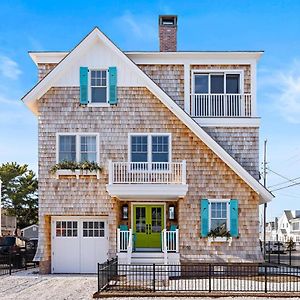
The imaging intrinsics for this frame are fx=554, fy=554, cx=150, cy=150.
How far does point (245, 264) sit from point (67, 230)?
23.3 feet

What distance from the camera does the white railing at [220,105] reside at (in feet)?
73.7

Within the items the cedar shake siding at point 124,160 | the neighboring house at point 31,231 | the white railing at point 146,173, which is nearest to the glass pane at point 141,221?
the cedar shake siding at point 124,160

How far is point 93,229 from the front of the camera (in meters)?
22.2

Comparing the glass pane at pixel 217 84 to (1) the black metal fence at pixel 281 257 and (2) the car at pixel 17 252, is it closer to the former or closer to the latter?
(1) the black metal fence at pixel 281 257

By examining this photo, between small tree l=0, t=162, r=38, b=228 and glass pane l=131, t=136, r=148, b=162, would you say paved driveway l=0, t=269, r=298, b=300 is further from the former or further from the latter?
small tree l=0, t=162, r=38, b=228

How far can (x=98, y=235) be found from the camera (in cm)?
2214

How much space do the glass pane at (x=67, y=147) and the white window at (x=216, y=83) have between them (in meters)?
5.43

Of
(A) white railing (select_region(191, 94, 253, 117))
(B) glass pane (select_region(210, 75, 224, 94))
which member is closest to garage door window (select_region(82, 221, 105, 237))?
(A) white railing (select_region(191, 94, 253, 117))

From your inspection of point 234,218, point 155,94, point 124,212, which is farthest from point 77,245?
point 155,94

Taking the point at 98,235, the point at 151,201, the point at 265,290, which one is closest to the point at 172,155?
the point at 151,201

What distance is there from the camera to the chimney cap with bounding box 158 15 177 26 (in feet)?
78.8

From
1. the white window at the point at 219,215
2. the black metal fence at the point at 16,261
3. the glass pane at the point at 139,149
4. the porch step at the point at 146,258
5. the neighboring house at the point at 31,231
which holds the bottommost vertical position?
the neighboring house at the point at 31,231

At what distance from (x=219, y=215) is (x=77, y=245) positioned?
18.9 ft

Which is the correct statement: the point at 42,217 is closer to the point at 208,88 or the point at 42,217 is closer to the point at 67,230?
the point at 67,230
